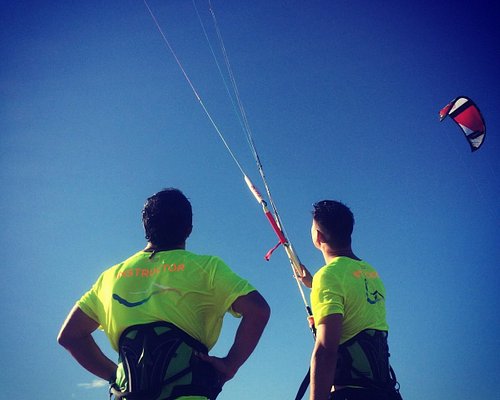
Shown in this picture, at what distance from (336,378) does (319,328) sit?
450 millimetres

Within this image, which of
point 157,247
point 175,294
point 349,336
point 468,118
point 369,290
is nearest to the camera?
point 175,294

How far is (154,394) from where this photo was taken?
2.46 meters

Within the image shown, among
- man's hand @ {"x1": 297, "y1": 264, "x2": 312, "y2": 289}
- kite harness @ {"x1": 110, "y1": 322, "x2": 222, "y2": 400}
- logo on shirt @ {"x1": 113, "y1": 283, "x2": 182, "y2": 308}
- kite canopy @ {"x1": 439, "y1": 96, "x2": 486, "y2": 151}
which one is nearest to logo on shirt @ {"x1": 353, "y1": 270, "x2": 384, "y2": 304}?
man's hand @ {"x1": 297, "y1": 264, "x2": 312, "y2": 289}

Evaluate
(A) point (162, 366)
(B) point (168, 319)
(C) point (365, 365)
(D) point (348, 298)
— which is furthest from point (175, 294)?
(C) point (365, 365)

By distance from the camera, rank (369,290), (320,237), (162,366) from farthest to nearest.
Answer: (320,237) → (369,290) → (162,366)

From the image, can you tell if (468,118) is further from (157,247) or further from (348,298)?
(157,247)

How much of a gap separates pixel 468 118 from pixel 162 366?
9625 mm

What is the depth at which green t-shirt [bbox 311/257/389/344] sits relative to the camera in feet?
10.6

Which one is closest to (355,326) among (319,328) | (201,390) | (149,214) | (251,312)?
(319,328)

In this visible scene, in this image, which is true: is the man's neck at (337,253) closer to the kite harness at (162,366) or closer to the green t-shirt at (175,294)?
the green t-shirt at (175,294)

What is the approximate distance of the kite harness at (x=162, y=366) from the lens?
248cm

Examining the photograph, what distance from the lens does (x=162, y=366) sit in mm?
2512

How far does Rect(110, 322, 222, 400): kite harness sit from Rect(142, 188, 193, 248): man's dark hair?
0.72 metres

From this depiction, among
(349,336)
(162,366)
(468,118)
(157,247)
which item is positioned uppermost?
(468,118)
